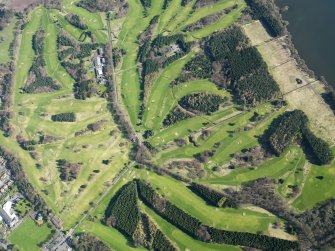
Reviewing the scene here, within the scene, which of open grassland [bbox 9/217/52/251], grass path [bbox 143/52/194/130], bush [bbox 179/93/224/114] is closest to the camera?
open grassland [bbox 9/217/52/251]

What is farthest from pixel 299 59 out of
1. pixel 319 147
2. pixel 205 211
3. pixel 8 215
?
pixel 8 215

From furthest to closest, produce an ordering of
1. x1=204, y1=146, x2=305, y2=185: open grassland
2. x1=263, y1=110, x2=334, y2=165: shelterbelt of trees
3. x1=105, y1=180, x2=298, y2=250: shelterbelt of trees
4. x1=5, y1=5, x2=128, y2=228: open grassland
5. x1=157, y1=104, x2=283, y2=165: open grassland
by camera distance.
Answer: x1=5, y1=5, x2=128, y2=228: open grassland < x1=157, y1=104, x2=283, y2=165: open grassland < x1=204, y1=146, x2=305, y2=185: open grassland < x1=263, y1=110, x2=334, y2=165: shelterbelt of trees < x1=105, y1=180, x2=298, y2=250: shelterbelt of trees

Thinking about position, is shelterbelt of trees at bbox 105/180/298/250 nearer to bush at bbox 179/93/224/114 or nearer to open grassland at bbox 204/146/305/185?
open grassland at bbox 204/146/305/185

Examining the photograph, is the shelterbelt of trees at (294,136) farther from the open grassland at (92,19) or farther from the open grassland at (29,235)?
the open grassland at (92,19)

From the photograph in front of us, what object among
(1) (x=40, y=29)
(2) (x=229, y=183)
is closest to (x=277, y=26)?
(2) (x=229, y=183)

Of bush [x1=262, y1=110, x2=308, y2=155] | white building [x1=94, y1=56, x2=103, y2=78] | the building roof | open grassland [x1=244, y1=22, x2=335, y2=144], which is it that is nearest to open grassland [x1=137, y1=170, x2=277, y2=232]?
bush [x1=262, y1=110, x2=308, y2=155]

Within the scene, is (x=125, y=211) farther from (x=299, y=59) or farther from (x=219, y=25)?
(x=219, y=25)

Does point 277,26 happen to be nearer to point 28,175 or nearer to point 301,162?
point 301,162
